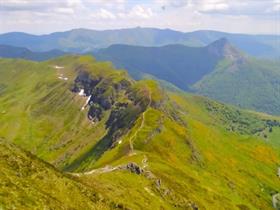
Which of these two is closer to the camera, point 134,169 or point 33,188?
point 33,188

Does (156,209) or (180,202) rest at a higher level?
(156,209)

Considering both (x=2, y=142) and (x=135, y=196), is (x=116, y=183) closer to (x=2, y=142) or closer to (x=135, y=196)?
(x=135, y=196)

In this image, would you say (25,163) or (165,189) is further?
(165,189)

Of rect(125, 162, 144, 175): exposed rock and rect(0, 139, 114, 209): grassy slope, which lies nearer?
rect(0, 139, 114, 209): grassy slope

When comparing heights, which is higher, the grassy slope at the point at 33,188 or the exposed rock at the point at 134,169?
the grassy slope at the point at 33,188

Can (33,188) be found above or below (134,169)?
above

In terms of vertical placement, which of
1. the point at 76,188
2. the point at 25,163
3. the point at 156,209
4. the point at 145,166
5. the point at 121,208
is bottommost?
the point at 145,166

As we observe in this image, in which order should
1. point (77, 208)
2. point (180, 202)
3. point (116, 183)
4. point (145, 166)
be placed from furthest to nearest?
point (145, 166), point (180, 202), point (116, 183), point (77, 208)

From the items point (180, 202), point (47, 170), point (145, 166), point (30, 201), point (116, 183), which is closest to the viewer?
point (30, 201)

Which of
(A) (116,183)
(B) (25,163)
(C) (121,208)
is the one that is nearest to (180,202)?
(A) (116,183)

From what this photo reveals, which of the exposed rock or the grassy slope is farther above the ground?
the grassy slope

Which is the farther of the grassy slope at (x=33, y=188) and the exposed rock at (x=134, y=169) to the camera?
the exposed rock at (x=134, y=169)
